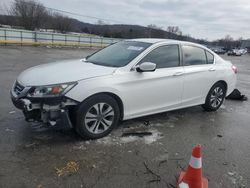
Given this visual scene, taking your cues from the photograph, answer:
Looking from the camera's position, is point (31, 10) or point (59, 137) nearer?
point (59, 137)

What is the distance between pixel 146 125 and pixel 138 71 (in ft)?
3.69

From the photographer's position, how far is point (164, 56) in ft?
16.7

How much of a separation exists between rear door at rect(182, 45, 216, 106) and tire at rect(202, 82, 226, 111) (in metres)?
0.17

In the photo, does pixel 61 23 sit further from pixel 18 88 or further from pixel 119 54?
pixel 18 88

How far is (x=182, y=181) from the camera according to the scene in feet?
10.00

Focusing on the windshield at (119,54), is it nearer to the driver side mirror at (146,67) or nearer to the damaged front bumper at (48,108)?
the driver side mirror at (146,67)

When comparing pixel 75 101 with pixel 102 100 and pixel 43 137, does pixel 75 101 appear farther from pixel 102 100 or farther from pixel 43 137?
pixel 43 137

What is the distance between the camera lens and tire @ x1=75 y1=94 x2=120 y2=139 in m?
3.96

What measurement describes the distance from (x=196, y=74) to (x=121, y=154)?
2.58 metres

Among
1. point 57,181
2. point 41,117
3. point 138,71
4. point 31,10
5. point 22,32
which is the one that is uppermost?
point 31,10

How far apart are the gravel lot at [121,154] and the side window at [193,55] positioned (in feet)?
4.16

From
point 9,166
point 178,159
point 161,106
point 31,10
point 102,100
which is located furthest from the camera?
point 31,10

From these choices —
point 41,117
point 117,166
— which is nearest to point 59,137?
point 41,117

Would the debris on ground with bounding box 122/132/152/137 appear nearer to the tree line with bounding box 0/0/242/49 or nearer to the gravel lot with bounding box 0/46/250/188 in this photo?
the gravel lot with bounding box 0/46/250/188
